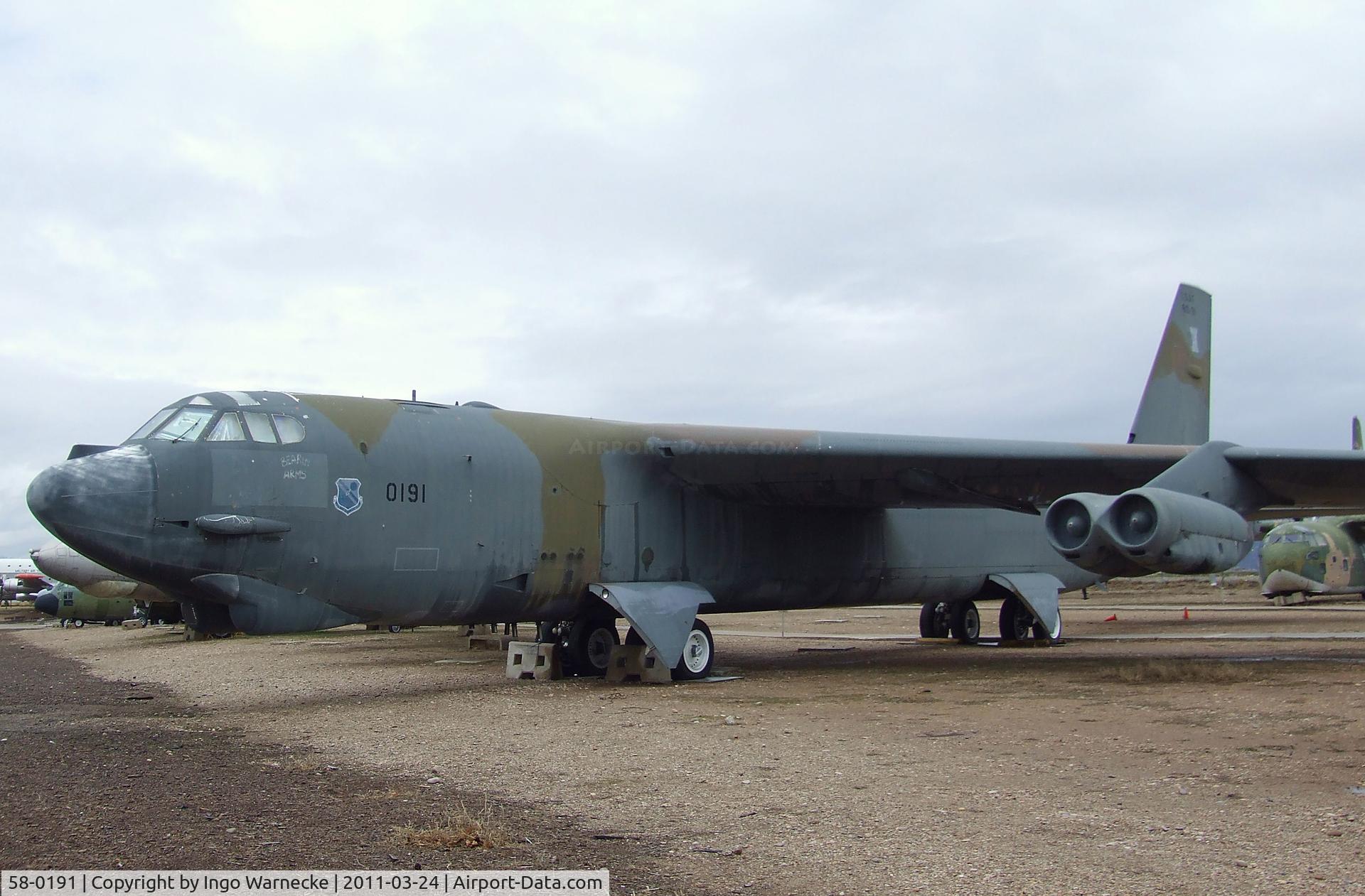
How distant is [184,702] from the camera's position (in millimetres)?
13648

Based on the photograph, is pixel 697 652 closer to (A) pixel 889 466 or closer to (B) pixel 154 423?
(A) pixel 889 466

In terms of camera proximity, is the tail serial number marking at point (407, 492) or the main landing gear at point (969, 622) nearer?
the tail serial number marking at point (407, 492)

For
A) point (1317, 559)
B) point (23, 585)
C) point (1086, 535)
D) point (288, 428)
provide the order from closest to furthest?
point (288, 428) < point (1086, 535) < point (1317, 559) < point (23, 585)

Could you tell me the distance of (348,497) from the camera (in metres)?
12.2

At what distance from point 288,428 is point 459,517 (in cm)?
212

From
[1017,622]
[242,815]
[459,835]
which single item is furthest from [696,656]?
[459,835]

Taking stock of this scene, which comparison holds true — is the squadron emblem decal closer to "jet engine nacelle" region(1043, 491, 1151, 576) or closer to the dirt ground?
the dirt ground

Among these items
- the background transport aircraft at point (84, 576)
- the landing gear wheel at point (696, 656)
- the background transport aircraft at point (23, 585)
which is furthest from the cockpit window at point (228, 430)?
the background transport aircraft at point (23, 585)

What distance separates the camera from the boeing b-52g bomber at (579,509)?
37.3 ft

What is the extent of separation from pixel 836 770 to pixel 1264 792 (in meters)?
2.63

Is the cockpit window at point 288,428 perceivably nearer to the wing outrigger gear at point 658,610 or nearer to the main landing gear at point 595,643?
the wing outrigger gear at point 658,610

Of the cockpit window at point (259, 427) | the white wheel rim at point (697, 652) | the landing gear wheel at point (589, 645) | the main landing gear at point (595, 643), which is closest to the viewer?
the cockpit window at point (259, 427)

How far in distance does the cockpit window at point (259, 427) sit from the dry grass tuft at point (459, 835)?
6.63 m

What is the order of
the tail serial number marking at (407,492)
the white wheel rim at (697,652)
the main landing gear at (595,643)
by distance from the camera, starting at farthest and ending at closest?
the main landing gear at (595,643) → the white wheel rim at (697,652) → the tail serial number marking at (407,492)
